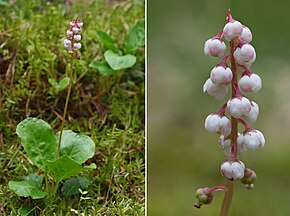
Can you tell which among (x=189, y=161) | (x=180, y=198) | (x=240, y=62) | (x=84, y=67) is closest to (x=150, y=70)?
(x=84, y=67)

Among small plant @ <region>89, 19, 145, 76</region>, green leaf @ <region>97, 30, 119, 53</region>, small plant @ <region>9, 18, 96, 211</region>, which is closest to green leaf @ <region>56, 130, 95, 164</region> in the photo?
small plant @ <region>9, 18, 96, 211</region>

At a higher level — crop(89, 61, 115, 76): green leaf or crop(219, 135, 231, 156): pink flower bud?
crop(219, 135, 231, 156): pink flower bud

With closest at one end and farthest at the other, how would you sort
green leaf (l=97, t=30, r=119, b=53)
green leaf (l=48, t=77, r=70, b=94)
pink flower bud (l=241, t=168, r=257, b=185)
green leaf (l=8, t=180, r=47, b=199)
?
pink flower bud (l=241, t=168, r=257, b=185) → green leaf (l=8, t=180, r=47, b=199) → green leaf (l=48, t=77, r=70, b=94) → green leaf (l=97, t=30, r=119, b=53)

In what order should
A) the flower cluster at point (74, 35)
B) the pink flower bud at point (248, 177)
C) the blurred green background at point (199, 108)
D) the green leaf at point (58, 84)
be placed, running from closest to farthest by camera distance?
1. the pink flower bud at point (248, 177)
2. the flower cluster at point (74, 35)
3. the blurred green background at point (199, 108)
4. the green leaf at point (58, 84)

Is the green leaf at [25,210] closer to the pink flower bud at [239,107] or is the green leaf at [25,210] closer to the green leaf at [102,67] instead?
the green leaf at [102,67]

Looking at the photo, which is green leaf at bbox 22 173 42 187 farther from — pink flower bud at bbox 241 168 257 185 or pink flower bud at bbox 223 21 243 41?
pink flower bud at bbox 223 21 243 41

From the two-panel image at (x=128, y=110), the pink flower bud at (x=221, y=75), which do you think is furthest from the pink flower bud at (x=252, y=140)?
the two-panel image at (x=128, y=110)
